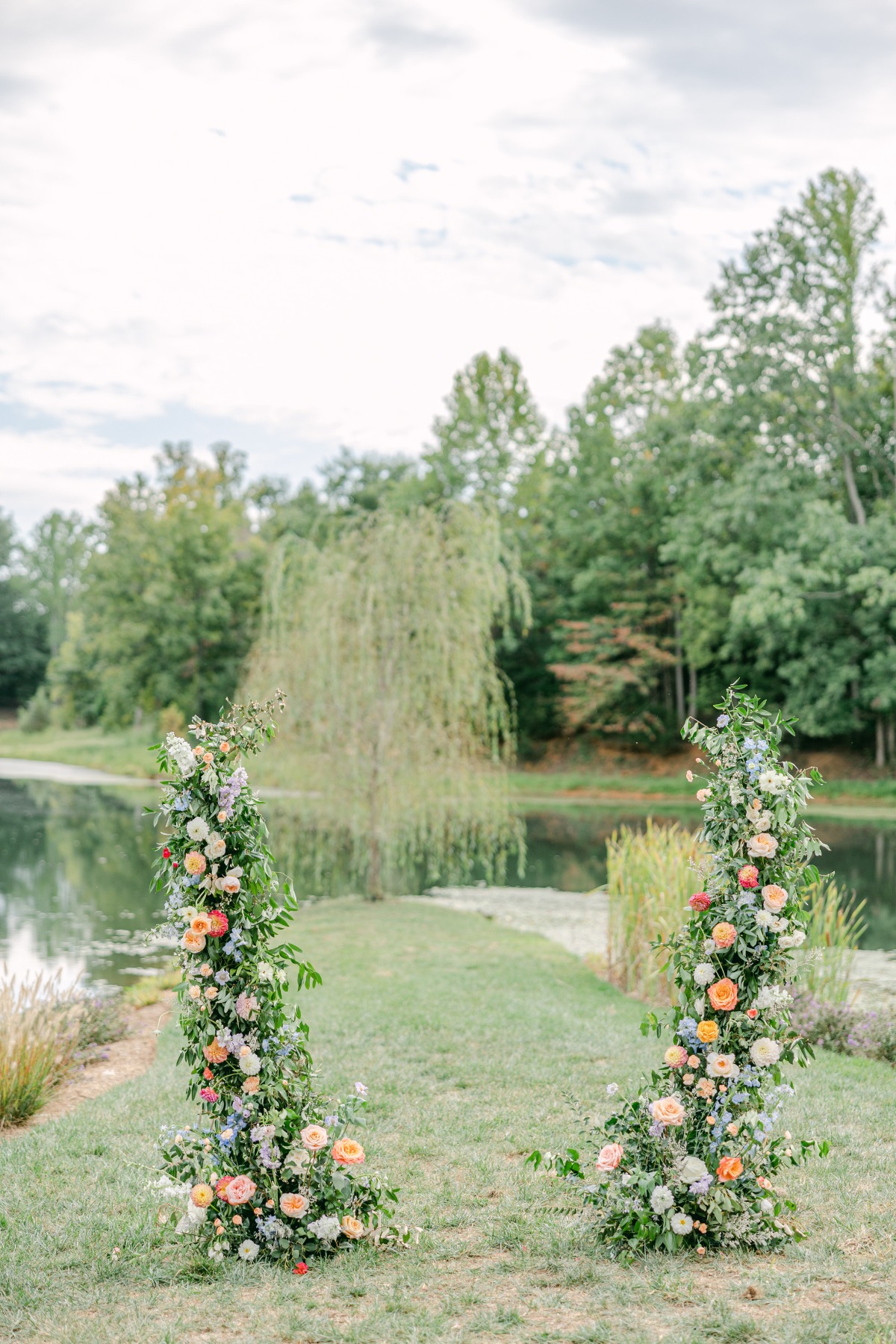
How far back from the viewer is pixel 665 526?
3025 centimetres

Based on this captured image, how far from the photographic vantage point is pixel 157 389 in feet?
119

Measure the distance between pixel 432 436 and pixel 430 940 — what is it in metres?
27.9

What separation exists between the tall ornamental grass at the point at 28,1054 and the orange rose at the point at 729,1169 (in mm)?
3842

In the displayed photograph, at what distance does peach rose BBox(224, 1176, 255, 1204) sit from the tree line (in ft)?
54.9

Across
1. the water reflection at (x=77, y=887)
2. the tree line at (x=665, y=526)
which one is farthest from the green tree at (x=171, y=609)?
the water reflection at (x=77, y=887)

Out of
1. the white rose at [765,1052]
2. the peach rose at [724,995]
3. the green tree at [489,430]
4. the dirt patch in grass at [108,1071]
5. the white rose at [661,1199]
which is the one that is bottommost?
the dirt patch in grass at [108,1071]

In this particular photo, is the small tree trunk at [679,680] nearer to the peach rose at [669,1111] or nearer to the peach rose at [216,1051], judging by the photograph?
the peach rose at [669,1111]

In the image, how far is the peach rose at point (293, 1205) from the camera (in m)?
3.45

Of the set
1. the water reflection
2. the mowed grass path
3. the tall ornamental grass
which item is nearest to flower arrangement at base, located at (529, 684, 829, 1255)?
the mowed grass path

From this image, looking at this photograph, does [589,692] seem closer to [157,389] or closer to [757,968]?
[157,389]

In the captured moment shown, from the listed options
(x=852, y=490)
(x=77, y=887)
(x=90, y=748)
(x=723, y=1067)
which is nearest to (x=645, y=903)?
(x=723, y=1067)

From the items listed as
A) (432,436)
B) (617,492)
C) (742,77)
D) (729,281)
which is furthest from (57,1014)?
(432,436)

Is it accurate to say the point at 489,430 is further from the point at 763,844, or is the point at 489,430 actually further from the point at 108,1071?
the point at 763,844

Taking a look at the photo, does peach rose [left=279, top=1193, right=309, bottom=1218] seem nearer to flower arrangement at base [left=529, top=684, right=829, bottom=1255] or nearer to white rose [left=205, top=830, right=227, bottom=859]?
flower arrangement at base [left=529, top=684, right=829, bottom=1255]
